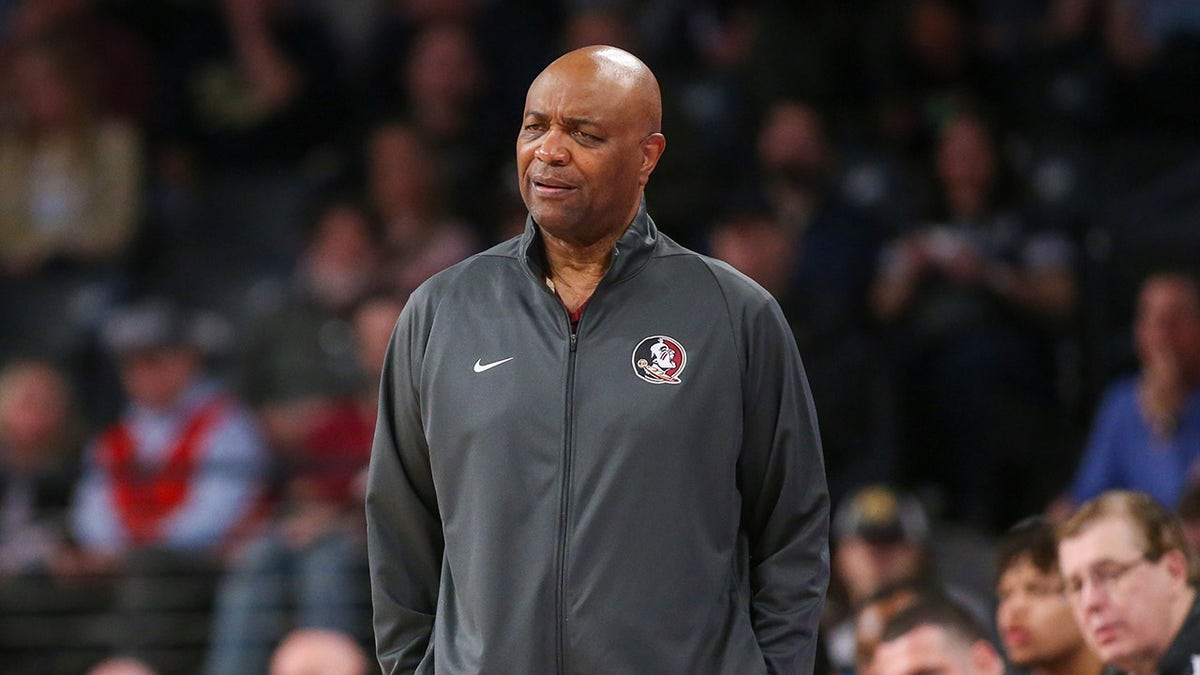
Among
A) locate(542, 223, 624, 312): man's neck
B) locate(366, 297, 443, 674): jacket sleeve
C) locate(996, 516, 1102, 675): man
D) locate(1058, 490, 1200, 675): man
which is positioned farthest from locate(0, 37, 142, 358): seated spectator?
locate(542, 223, 624, 312): man's neck

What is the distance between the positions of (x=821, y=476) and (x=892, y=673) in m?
1.79

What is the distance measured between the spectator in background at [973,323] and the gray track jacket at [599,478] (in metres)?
4.47

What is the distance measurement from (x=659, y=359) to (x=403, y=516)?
0.51 meters

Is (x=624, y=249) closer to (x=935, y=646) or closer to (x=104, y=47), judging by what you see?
(x=935, y=646)

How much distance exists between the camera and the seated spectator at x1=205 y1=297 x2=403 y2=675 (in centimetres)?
684

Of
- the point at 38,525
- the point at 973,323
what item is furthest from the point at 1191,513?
the point at 38,525

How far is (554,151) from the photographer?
2.84m

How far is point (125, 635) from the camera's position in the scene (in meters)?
7.20

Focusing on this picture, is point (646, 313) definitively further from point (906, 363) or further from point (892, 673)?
point (906, 363)

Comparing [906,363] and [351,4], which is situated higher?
[351,4]

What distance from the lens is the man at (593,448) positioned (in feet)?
9.07

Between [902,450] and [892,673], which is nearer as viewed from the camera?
[892,673]

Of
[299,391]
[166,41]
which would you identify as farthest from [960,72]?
[166,41]

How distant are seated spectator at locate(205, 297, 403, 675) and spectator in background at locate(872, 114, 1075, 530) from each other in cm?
215
